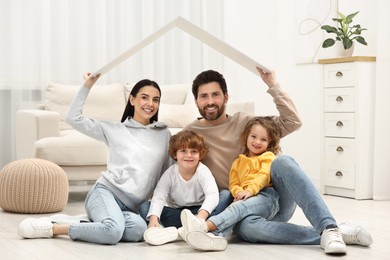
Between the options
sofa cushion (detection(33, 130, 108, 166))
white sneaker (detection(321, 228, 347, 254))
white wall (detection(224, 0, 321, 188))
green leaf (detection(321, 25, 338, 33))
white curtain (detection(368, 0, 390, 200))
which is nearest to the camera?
white sneaker (detection(321, 228, 347, 254))

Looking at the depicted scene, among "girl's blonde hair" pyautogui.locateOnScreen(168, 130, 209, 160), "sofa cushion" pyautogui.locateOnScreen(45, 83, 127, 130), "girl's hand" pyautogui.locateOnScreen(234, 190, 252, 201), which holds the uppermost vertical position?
"sofa cushion" pyautogui.locateOnScreen(45, 83, 127, 130)

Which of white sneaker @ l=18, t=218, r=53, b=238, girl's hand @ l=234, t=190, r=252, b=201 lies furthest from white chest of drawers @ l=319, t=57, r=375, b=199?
white sneaker @ l=18, t=218, r=53, b=238

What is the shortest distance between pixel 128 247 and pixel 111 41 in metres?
3.30

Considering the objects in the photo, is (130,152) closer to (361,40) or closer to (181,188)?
(181,188)

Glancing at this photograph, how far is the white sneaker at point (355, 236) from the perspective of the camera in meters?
3.16

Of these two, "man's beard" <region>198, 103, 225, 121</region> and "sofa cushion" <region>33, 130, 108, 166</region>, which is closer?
"man's beard" <region>198, 103, 225, 121</region>

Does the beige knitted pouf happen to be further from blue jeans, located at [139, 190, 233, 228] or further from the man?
Answer: the man

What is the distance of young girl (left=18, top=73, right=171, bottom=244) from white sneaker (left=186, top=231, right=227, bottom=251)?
1.17ft

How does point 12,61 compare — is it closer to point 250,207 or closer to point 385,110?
point 385,110

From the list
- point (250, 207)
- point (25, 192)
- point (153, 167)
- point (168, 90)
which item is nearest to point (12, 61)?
point (168, 90)

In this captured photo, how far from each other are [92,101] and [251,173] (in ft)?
8.13

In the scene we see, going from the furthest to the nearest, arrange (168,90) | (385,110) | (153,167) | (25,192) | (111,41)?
(111,41) → (168,90) → (385,110) → (25,192) → (153,167)

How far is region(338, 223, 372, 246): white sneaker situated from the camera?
316 centimetres

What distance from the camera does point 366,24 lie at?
547cm
